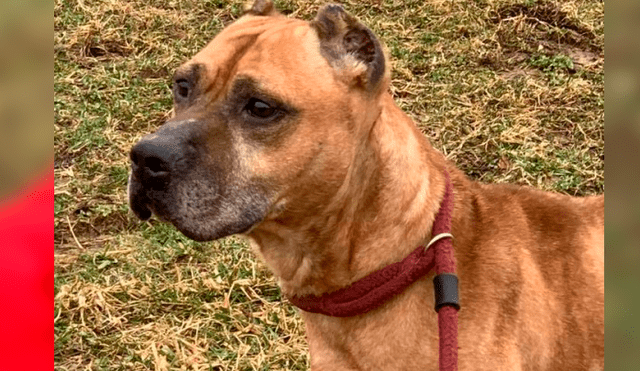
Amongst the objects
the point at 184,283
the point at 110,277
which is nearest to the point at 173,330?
the point at 184,283

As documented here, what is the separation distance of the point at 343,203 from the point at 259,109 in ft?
1.42

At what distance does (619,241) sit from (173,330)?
11.8 ft

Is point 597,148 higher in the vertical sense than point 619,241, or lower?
lower

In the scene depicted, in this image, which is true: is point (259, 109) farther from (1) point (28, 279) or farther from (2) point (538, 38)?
(2) point (538, 38)

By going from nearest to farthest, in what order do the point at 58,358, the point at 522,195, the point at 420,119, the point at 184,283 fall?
1. the point at 522,195
2. the point at 58,358
3. the point at 184,283
4. the point at 420,119

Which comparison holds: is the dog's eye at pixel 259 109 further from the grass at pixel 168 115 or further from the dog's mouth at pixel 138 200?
the grass at pixel 168 115

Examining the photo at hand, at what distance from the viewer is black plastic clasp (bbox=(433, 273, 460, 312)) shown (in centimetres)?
223

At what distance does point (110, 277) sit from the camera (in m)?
4.37

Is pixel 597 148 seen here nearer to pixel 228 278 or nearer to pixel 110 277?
pixel 228 278

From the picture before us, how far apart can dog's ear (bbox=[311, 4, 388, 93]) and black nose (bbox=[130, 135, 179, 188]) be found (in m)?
0.66

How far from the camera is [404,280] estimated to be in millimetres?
2469

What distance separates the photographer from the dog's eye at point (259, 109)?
7.88 ft

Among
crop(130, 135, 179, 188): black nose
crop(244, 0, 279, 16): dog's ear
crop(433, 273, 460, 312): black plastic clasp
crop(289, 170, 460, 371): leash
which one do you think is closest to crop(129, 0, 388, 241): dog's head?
crop(130, 135, 179, 188): black nose

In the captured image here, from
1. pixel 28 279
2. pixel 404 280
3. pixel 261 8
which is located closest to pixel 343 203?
pixel 404 280
